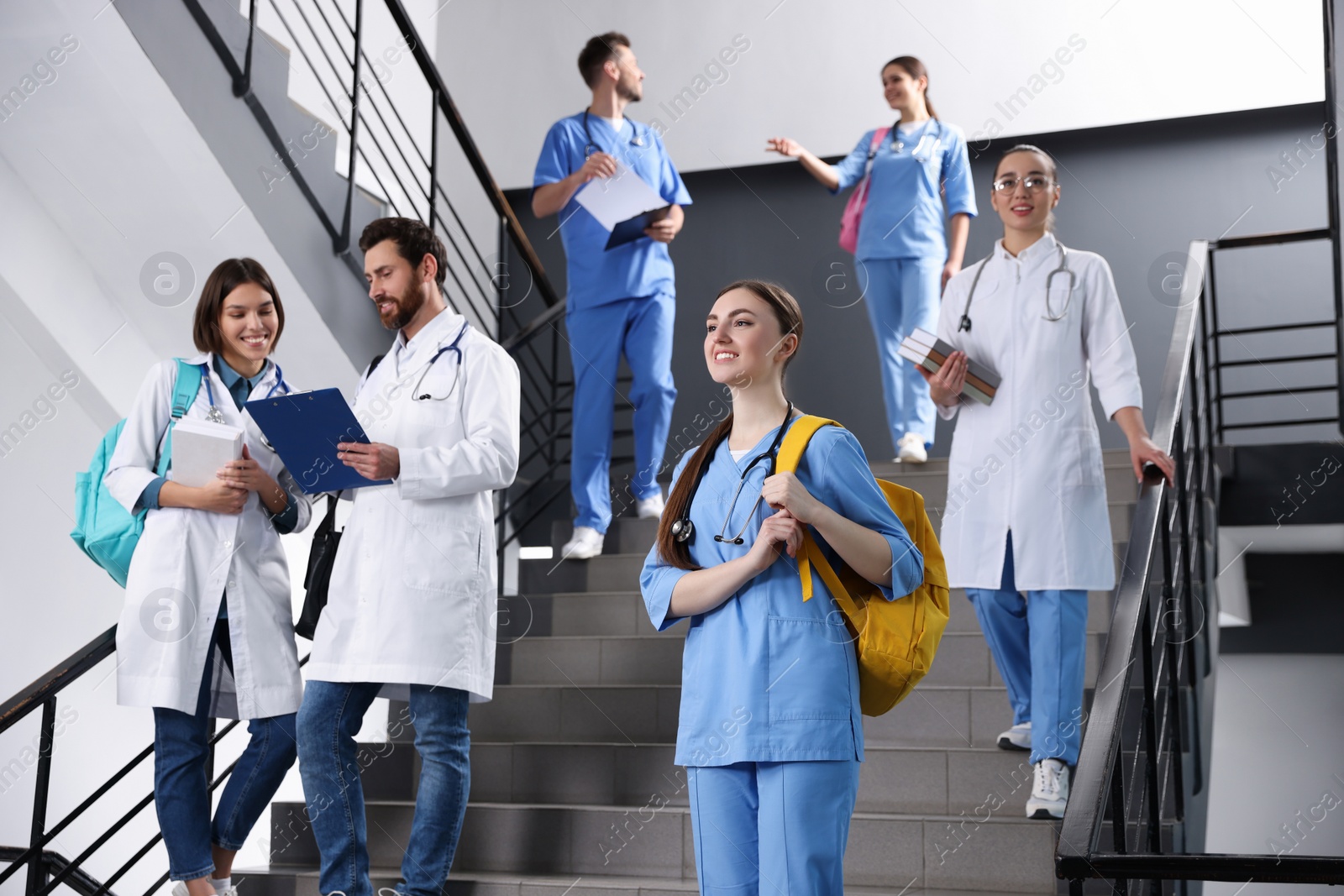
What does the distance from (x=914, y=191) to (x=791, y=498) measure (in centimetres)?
298

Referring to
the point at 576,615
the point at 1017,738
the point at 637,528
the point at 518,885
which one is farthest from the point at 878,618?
the point at 637,528

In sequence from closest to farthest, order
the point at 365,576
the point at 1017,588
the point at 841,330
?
the point at 365,576, the point at 1017,588, the point at 841,330

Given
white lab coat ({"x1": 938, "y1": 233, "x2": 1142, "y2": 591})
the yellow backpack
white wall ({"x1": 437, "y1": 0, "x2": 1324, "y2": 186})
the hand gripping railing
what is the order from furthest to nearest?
white wall ({"x1": 437, "y1": 0, "x2": 1324, "y2": 186}) → white lab coat ({"x1": 938, "y1": 233, "x2": 1142, "y2": 591}) → the yellow backpack → the hand gripping railing

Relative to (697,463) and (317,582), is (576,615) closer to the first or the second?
(317,582)

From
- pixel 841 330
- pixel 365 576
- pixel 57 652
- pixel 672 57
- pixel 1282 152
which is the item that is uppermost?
pixel 672 57

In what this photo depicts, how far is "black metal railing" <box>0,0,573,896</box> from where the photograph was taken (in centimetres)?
261

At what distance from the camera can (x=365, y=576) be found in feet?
7.82

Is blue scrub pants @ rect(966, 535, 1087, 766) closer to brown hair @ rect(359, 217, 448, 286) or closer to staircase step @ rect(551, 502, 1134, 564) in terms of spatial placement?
staircase step @ rect(551, 502, 1134, 564)

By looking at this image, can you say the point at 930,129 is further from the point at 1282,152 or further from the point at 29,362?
the point at 29,362

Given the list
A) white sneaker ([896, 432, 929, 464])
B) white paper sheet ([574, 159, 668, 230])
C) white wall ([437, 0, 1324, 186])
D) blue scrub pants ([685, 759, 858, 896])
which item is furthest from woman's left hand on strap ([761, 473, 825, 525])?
white wall ([437, 0, 1324, 186])

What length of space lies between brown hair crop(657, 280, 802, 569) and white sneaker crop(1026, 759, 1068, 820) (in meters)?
1.14

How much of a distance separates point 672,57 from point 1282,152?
320 cm

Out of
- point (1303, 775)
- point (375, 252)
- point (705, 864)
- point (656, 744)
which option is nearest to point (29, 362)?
point (375, 252)

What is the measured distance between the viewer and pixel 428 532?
2.39m
